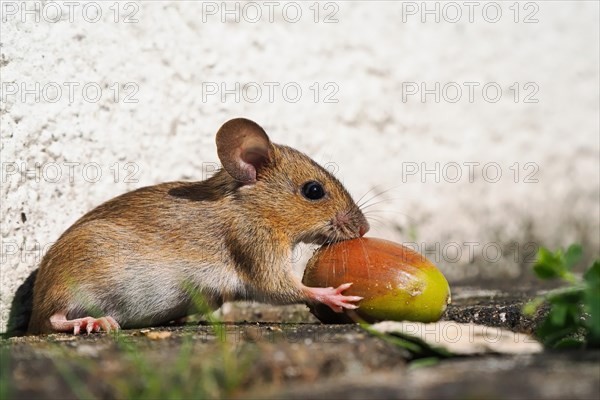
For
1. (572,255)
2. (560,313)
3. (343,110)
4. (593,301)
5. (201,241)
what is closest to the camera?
(593,301)

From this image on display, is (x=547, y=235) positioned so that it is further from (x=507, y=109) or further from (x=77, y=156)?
(x=77, y=156)

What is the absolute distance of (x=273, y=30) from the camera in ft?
19.9

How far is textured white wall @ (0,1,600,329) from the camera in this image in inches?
196

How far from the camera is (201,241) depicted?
4723 millimetres

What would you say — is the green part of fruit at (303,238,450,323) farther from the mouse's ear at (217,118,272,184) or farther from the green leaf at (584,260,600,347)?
the green leaf at (584,260,600,347)

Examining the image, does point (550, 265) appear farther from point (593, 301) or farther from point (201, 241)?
point (201, 241)

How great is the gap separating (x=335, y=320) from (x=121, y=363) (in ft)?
5.98

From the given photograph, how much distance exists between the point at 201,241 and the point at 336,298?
904 millimetres

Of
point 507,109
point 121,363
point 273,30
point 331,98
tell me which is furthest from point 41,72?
point 507,109

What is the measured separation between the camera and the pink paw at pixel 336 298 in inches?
166

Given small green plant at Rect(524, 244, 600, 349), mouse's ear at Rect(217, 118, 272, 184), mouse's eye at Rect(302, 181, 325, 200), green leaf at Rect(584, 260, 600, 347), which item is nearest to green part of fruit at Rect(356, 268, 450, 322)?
small green plant at Rect(524, 244, 600, 349)

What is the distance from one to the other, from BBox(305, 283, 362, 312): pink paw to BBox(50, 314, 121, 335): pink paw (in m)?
1.06

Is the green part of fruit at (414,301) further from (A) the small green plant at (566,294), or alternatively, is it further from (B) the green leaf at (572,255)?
(B) the green leaf at (572,255)

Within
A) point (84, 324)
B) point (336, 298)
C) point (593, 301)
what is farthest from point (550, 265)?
point (84, 324)
